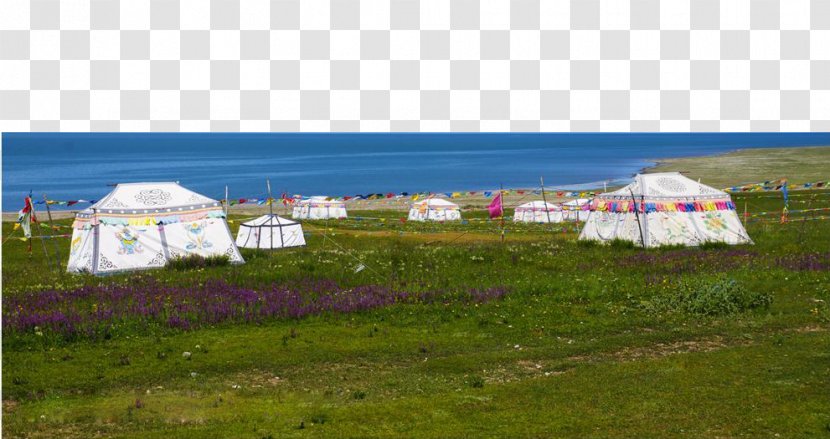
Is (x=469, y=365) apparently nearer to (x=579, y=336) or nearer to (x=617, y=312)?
(x=579, y=336)

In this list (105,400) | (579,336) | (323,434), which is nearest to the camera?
(323,434)

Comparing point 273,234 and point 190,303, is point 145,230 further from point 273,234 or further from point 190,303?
point 273,234

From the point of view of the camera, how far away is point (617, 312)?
21.9m

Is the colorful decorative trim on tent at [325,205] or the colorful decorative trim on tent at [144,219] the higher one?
the colorful decorative trim on tent at [325,205]

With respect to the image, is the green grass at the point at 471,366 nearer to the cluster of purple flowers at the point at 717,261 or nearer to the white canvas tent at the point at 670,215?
the cluster of purple flowers at the point at 717,261

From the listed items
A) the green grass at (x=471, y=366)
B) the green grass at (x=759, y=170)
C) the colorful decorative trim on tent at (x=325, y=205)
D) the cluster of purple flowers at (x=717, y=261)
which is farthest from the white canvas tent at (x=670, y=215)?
the green grass at (x=759, y=170)

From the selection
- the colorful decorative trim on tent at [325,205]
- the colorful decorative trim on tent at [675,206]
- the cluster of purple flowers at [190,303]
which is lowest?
the cluster of purple flowers at [190,303]

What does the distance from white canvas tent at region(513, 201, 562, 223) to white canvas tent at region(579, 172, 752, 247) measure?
107ft

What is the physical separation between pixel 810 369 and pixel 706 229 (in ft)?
75.6

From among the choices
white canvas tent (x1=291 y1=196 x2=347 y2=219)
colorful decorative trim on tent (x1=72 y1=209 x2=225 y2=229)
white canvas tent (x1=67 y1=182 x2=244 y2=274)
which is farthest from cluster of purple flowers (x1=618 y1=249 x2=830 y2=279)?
white canvas tent (x1=291 y1=196 x2=347 y2=219)

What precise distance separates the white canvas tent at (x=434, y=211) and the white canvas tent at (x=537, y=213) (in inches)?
296

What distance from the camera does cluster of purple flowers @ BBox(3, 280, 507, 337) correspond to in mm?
20422

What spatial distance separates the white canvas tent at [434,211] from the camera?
3103 inches

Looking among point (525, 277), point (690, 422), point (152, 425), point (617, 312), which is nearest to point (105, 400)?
point (152, 425)
